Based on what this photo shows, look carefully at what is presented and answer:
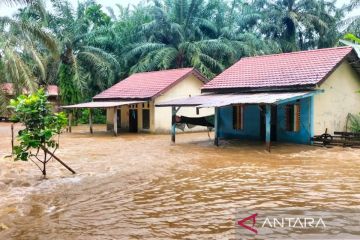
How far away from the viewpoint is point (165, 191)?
25.5ft

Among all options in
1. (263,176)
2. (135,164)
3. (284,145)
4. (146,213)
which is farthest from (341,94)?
(146,213)

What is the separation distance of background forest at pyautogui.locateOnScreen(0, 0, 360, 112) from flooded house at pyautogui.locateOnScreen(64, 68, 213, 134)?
450 centimetres

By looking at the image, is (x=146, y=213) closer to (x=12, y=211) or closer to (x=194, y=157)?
(x=12, y=211)

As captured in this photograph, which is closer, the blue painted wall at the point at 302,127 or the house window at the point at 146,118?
the blue painted wall at the point at 302,127

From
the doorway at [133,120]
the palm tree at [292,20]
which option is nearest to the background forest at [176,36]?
the palm tree at [292,20]

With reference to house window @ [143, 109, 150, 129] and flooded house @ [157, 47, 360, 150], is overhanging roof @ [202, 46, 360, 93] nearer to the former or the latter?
flooded house @ [157, 47, 360, 150]

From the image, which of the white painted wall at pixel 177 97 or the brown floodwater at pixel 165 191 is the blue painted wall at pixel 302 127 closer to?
the brown floodwater at pixel 165 191

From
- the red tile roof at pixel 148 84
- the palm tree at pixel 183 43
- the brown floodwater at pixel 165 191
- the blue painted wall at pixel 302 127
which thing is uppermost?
the palm tree at pixel 183 43

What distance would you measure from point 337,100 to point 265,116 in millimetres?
3258

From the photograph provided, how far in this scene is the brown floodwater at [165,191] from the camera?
5.56 m

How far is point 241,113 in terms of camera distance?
1762 cm

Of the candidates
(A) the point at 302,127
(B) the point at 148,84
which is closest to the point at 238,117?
(A) the point at 302,127

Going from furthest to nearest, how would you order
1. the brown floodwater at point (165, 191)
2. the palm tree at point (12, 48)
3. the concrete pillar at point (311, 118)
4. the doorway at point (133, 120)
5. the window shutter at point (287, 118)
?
the doorway at point (133, 120) → the window shutter at point (287, 118) → the concrete pillar at point (311, 118) → the palm tree at point (12, 48) → the brown floodwater at point (165, 191)

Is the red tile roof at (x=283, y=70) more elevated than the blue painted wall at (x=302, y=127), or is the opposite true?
the red tile roof at (x=283, y=70)
